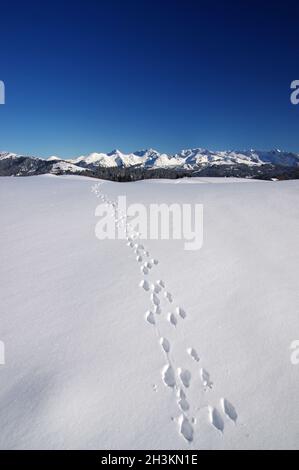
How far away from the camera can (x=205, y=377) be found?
4648 mm

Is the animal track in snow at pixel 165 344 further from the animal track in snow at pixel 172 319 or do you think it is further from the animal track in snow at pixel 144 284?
the animal track in snow at pixel 144 284

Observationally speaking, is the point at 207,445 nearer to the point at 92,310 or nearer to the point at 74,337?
the point at 74,337

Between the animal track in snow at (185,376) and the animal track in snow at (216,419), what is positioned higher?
the animal track in snow at (185,376)

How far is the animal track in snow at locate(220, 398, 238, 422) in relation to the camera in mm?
4141

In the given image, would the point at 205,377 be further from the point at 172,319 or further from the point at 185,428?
the point at 172,319

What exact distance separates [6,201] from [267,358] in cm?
1393

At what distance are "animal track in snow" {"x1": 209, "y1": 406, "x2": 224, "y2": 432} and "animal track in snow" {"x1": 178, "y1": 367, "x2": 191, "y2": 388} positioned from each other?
1.59 ft

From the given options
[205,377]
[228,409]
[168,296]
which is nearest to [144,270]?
[168,296]

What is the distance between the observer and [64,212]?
483 inches

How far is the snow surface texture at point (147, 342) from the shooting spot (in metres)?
3.88

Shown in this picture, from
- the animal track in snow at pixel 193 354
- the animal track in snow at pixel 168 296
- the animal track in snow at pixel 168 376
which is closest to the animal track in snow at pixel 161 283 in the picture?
the animal track in snow at pixel 168 296

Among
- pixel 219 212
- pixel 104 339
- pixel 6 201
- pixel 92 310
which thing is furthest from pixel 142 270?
pixel 6 201

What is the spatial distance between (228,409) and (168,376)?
3.32 feet

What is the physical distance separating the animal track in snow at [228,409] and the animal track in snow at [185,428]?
24.7 inches
